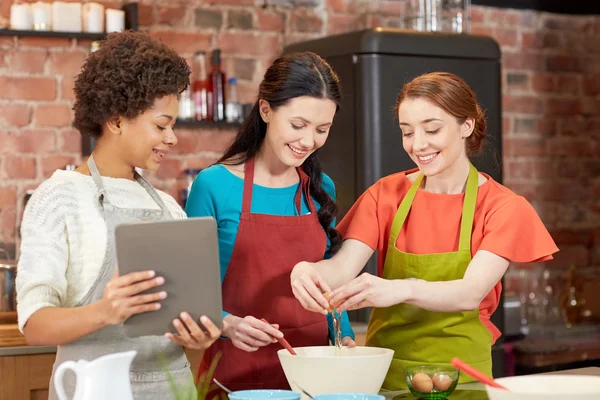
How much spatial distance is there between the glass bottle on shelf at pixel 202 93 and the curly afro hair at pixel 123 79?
1821 millimetres

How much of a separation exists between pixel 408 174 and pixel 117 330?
0.87 m

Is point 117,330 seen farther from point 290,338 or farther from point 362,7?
point 362,7

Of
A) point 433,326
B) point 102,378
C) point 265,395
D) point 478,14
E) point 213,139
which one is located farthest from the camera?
point 478,14

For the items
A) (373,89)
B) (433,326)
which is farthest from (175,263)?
(373,89)

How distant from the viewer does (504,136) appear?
4.44 meters

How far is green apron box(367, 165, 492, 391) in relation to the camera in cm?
206

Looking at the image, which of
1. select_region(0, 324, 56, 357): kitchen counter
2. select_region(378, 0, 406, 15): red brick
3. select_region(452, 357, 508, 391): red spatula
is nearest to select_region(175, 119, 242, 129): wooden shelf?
select_region(378, 0, 406, 15): red brick

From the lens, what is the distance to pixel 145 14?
3.66 metres

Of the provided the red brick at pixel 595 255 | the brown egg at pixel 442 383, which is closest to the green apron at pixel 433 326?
the brown egg at pixel 442 383

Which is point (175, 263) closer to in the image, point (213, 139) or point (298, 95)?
point (298, 95)

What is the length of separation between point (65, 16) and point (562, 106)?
2447 mm

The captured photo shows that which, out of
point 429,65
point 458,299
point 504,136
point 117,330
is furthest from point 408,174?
point 504,136

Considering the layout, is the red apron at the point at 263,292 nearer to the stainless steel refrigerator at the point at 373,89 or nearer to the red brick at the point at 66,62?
the stainless steel refrigerator at the point at 373,89

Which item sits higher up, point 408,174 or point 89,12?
point 89,12
